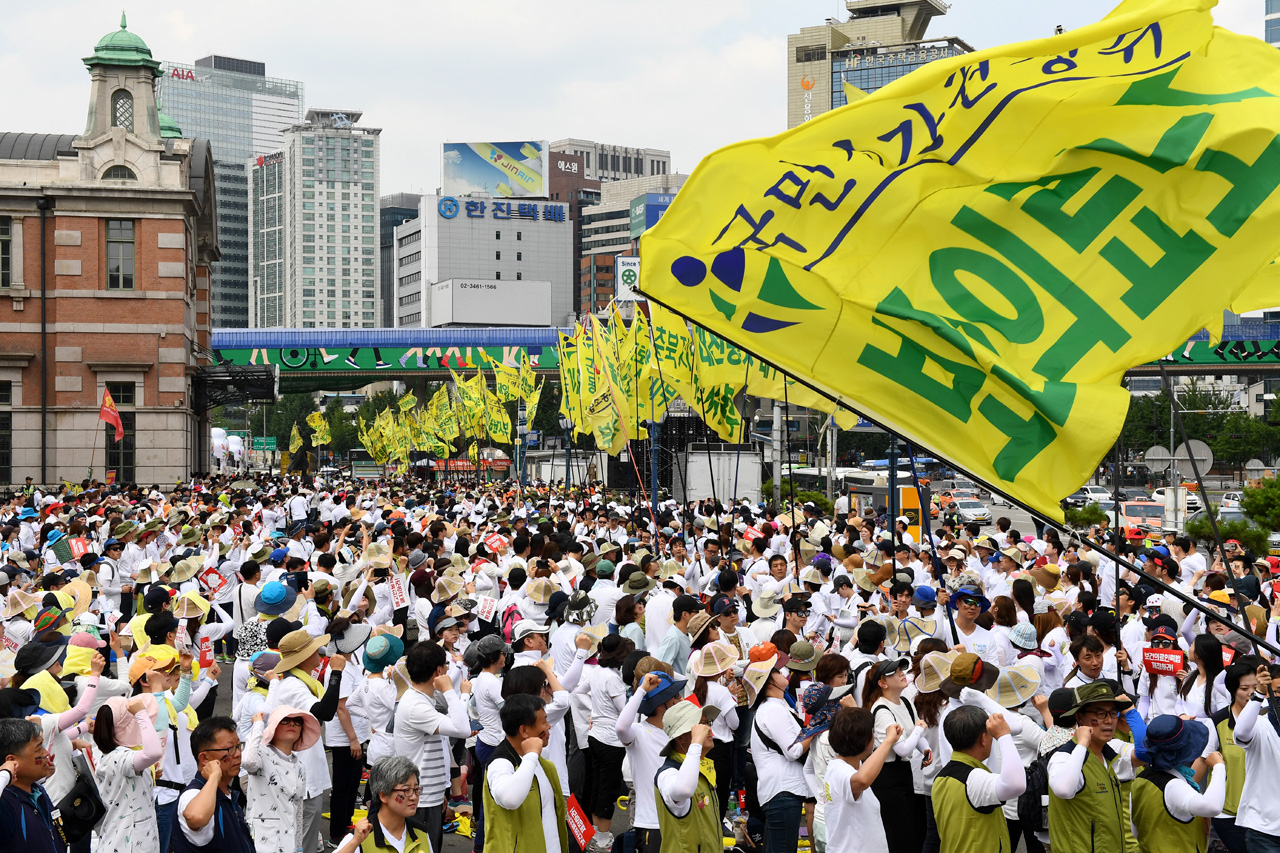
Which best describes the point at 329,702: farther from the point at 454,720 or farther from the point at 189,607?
the point at 189,607

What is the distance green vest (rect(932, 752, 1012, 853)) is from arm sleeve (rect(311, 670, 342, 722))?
3477 millimetres

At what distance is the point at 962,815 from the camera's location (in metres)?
5.98

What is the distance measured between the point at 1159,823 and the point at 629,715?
272 centimetres

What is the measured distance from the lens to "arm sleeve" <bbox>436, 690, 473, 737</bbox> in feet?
24.6

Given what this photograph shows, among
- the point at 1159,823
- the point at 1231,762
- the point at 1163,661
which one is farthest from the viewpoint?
the point at 1163,661

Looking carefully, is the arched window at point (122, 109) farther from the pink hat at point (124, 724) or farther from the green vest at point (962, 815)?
the green vest at point (962, 815)

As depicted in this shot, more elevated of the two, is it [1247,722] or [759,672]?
[759,672]

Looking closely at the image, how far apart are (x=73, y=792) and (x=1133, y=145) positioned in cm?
640

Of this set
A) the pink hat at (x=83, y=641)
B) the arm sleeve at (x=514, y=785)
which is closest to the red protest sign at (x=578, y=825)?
the arm sleeve at (x=514, y=785)

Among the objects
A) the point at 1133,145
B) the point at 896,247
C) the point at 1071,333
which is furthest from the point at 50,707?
the point at 1133,145

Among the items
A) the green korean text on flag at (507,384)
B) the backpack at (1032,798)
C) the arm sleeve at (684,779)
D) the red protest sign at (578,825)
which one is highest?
the green korean text on flag at (507,384)

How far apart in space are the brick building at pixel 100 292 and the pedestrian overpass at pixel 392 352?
31.9 meters

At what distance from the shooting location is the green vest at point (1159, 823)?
20.0ft

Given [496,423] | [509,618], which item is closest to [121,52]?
[496,423]
